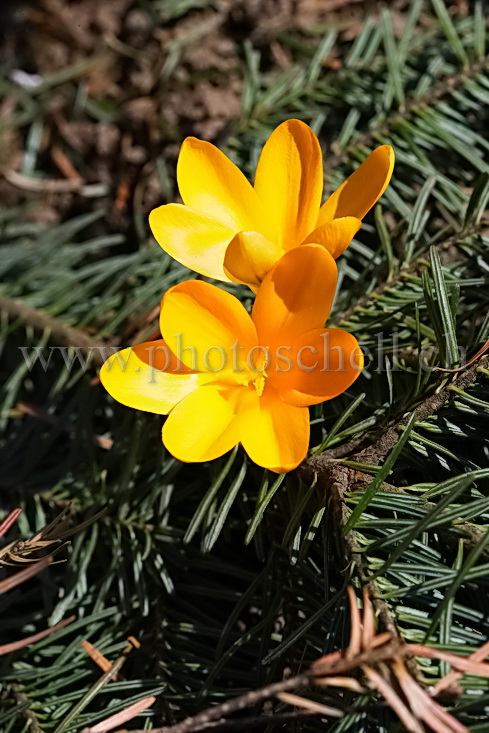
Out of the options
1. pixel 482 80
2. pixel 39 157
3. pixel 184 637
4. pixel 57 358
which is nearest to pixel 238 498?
pixel 184 637

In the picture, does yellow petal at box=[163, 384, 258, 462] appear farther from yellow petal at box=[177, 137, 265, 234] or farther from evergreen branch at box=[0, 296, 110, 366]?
evergreen branch at box=[0, 296, 110, 366]

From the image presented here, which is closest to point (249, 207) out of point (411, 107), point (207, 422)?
point (207, 422)

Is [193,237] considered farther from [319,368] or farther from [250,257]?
[319,368]

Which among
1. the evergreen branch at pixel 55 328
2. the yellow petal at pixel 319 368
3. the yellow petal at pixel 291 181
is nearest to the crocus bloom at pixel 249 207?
the yellow petal at pixel 291 181

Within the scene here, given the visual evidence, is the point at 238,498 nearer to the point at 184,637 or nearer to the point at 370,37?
the point at 184,637

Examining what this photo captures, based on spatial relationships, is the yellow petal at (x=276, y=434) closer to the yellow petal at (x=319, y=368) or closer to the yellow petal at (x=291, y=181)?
the yellow petal at (x=319, y=368)
